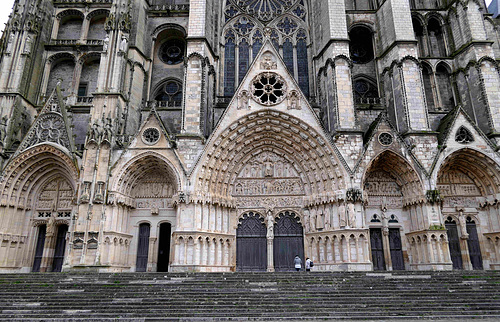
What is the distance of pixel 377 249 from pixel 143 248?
1112cm

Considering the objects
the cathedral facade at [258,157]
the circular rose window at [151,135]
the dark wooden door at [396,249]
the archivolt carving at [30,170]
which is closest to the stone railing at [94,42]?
the cathedral facade at [258,157]

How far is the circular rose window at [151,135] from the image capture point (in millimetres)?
15969

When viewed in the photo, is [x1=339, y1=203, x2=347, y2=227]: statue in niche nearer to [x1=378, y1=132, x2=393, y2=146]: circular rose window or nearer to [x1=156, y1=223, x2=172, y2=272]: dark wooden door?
[x1=378, y1=132, x2=393, y2=146]: circular rose window

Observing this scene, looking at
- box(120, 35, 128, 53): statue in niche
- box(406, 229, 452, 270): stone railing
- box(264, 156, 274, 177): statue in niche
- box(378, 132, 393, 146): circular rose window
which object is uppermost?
box(120, 35, 128, 53): statue in niche

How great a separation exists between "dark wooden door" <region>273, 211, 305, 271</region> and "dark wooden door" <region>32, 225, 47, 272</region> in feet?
38.5

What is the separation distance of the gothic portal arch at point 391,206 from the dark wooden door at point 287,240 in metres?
3.33

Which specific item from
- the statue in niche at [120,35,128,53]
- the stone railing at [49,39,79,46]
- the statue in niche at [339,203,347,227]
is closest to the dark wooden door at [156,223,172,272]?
the statue in niche at [339,203,347,227]

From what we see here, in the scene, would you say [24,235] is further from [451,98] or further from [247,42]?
[451,98]

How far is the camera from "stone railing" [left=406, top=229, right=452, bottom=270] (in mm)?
14078

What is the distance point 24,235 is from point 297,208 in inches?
534

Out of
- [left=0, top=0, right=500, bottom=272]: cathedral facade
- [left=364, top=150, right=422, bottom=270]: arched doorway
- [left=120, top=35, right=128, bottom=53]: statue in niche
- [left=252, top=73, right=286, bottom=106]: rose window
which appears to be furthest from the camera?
[left=120, top=35, right=128, bottom=53]: statue in niche

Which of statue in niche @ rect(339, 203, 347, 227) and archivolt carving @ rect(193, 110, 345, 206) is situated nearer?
statue in niche @ rect(339, 203, 347, 227)

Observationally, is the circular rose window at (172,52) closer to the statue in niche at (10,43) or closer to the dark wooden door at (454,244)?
the statue in niche at (10,43)

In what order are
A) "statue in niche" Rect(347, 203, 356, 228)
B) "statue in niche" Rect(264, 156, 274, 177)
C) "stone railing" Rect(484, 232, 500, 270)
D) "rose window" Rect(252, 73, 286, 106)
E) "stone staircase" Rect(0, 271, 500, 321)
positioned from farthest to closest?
"statue in niche" Rect(264, 156, 274, 177) → "rose window" Rect(252, 73, 286, 106) → "stone railing" Rect(484, 232, 500, 270) → "statue in niche" Rect(347, 203, 356, 228) → "stone staircase" Rect(0, 271, 500, 321)
